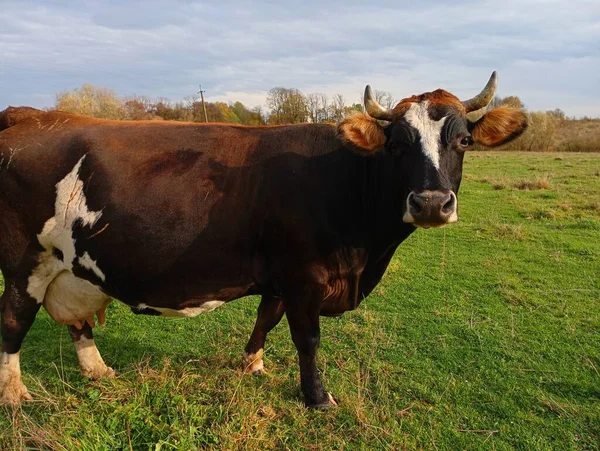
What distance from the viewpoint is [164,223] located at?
3.45m

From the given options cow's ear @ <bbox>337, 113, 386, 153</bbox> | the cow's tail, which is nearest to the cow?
cow's ear @ <bbox>337, 113, 386, 153</bbox>

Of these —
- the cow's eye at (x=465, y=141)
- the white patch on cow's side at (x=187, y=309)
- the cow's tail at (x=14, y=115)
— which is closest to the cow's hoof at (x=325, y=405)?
the white patch on cow's side at (x=187, y=309)

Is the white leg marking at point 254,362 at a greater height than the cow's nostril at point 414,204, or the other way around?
the cow's nostril at point 414,204

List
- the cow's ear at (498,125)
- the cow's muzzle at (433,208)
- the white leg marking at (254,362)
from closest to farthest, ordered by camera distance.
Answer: the cow's muzzle at (433,208) < the cow's ear at (498,125) < the white leg marking at (254,362)

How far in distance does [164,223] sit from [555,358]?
3930 millimetres

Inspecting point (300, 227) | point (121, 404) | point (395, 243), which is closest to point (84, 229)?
point (121, 404)

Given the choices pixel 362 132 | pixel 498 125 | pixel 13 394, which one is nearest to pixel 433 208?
pixel 362 132

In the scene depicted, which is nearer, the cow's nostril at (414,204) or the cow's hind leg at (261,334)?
the cow's nostril at (414,204)

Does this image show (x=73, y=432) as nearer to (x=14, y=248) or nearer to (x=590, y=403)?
(x=14, y=248)

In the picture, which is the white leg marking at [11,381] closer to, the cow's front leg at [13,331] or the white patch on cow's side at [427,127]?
the cow's front leg at [13,331]

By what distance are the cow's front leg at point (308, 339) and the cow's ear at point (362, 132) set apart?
1.23 meters

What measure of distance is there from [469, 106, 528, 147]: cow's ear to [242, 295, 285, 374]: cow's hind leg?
7.48ft

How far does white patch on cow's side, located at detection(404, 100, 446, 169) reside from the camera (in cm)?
307

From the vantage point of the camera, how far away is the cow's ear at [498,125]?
3.51 metres
